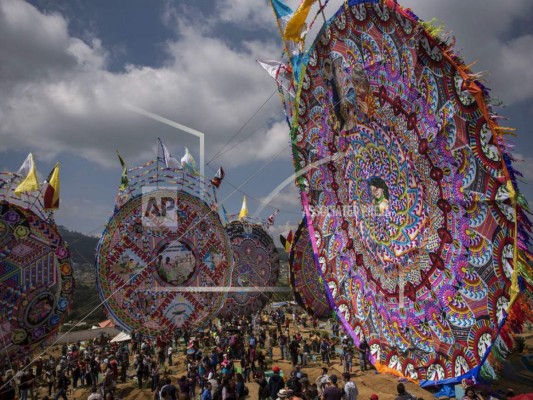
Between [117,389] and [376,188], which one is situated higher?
[376,188]

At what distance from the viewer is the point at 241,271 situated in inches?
1025

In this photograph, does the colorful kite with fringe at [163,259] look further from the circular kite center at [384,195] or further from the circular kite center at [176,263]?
the circular kite center at [384,195]

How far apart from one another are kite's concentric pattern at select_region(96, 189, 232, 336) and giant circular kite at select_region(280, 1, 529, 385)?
6.42m

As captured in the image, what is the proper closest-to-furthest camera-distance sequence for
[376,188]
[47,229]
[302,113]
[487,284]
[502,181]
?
[502,181] → [487,284] → [376,188] → [302,113] → [47,229]

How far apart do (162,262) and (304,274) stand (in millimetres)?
8985

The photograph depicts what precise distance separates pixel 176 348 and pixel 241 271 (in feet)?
28.4

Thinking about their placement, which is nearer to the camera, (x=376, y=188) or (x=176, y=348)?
(x=376, y=188)

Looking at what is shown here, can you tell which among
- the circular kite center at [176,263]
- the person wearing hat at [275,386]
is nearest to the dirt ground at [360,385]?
the person wearing hat at [275,386]

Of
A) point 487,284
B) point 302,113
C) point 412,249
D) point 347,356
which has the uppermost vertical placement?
point 302,113

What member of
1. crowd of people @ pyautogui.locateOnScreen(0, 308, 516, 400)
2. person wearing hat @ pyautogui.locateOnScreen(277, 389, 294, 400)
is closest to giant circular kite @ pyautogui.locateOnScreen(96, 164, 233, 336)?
crowd of people @ pyautogui.locateOnScreen(0, 308, 516, 400)

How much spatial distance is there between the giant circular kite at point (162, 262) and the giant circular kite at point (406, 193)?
19.3 ft

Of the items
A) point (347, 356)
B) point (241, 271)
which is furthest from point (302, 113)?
point (241, 271)

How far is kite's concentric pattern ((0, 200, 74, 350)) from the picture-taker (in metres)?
13.3

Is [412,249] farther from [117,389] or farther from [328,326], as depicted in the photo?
[328,326]
